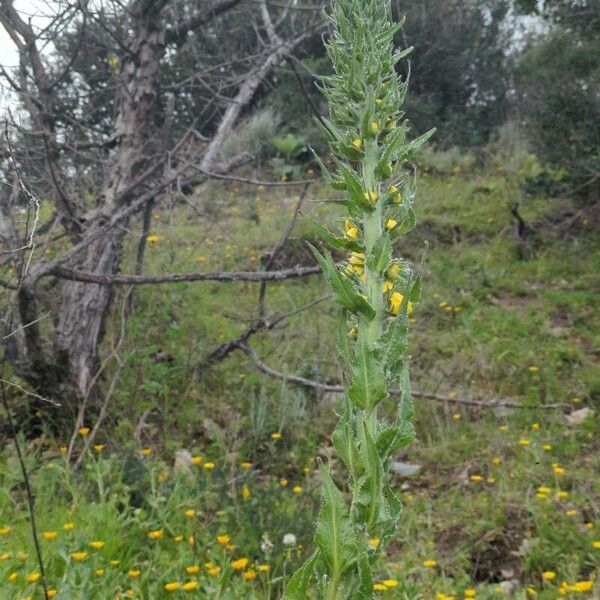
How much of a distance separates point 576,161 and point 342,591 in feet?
24.9

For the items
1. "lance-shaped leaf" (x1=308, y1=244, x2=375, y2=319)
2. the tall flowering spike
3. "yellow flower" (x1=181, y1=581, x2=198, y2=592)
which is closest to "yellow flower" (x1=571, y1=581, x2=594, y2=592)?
"yellow flower" (x1=181, y1=581, x2=198, y2=592)

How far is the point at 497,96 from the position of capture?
13.6 metres

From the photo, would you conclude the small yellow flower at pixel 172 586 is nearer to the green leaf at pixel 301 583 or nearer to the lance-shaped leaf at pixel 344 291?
the green leaf at pixel 301 583

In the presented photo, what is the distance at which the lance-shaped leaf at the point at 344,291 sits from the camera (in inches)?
52.2

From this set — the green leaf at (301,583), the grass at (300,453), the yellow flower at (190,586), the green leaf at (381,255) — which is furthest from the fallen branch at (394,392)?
the green leaf at (301,583)

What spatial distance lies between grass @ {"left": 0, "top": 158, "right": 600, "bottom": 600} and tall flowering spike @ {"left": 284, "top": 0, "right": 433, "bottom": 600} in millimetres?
1412

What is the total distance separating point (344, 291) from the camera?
1329 millimetres

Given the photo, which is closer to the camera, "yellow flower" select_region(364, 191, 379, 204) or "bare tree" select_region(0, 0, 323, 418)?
"yellow flower" select_region(364, 191, 379, 204)

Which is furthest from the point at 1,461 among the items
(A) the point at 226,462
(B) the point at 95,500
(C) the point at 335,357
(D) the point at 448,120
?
(D) the point at 448,120

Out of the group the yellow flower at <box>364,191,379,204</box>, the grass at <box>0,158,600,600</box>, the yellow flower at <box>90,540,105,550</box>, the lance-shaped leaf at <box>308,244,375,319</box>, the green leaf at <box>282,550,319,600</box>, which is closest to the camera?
the green leaf at <box>282,550,319,600</box>

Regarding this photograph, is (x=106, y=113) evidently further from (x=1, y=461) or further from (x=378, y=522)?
(x=378, y=522)

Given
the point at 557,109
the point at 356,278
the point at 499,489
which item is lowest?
the point at 499,489

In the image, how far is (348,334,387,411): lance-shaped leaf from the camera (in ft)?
4.24

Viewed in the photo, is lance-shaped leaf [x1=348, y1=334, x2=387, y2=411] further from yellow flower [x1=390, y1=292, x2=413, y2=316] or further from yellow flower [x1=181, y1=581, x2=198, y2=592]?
yellow flower [x1=181, y1=581, x2=198, y2=592]
